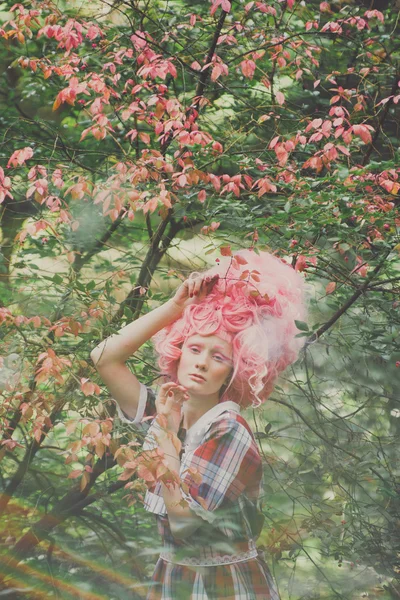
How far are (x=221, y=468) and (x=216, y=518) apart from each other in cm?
11

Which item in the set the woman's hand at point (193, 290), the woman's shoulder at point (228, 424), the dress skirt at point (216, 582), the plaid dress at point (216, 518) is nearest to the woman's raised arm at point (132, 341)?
the woman's hand at point (193, 290)

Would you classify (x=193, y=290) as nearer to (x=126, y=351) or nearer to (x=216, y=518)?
(x=126, y=351)

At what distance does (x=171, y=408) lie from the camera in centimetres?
187

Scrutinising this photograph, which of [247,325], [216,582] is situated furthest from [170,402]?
[216,582]

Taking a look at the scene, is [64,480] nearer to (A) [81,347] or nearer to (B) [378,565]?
(A) [81,347]

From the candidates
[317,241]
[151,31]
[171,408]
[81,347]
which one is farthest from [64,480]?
[151,31]

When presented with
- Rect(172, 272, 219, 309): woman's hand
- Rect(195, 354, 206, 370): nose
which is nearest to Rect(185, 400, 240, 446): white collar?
Rect(195, 354, 206, 370): nose

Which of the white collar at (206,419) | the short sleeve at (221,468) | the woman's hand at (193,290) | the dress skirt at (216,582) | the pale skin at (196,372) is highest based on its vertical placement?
the woman's hand at (193,290)

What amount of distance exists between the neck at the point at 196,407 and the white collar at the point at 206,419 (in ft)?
0.04

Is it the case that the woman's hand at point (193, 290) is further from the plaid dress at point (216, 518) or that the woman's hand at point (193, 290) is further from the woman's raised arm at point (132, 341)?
the plaid dress at point (216, 518)

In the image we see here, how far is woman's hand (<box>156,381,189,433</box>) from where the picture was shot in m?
1.82

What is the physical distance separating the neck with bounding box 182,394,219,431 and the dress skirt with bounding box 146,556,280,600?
337 mm

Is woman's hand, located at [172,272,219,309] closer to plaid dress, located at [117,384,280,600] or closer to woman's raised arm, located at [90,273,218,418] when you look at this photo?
woman's raised arm, located at [90,273,218,418]

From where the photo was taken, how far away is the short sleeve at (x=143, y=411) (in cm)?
199
